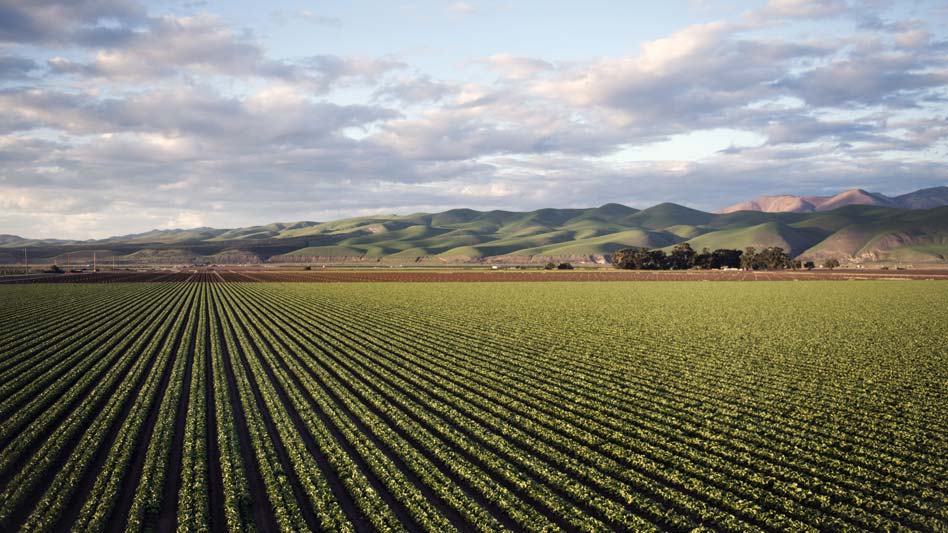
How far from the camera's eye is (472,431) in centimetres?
1958

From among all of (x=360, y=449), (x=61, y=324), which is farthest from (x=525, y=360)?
(x=61, y=324)

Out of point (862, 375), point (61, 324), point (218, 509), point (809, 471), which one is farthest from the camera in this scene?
point (61, 324)

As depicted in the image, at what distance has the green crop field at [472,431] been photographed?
46.5 ft

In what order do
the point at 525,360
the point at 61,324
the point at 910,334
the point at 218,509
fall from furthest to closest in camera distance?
the point at 61,324 → the point at 910,334 → the point at 525,360 → the point at 218,509

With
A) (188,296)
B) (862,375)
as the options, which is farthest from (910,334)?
(188,296)

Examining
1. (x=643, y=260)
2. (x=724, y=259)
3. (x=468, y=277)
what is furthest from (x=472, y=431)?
(x=724, y=259)

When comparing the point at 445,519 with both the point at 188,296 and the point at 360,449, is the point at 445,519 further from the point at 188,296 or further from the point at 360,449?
the point at 188,296

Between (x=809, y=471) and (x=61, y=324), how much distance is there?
5318 centimetres

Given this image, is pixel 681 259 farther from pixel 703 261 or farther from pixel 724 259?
pixel 724 259

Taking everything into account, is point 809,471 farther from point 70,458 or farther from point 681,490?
point 70,458

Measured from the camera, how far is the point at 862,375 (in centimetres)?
2858

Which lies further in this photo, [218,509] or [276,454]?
[276,454]

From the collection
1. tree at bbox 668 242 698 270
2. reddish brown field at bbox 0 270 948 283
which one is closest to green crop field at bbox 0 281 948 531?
reddish brown field at bbox 0 270 948 283

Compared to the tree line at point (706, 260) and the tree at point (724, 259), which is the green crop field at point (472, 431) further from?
the tree at point (724, 259)
